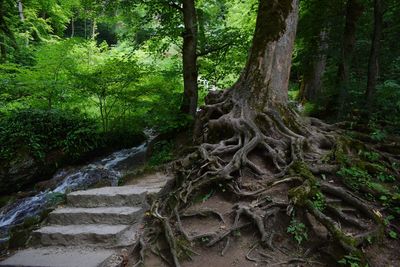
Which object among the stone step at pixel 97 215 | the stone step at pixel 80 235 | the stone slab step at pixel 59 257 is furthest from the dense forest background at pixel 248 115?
the stone slab step at pixel 59 257

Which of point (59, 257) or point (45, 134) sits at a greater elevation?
point (45, 134)

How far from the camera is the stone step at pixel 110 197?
18.0ft

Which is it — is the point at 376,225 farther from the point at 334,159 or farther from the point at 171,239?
the point at 171,239

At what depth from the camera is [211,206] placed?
16.3 ft

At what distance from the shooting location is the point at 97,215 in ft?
17.2

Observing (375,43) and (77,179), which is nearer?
(375,43)

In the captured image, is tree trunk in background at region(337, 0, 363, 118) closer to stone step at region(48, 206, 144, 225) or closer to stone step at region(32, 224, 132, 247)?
stone step at region(48, 206, 144, 225)

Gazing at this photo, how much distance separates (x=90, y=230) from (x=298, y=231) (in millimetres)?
2982

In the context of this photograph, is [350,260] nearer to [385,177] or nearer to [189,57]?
[385,177]

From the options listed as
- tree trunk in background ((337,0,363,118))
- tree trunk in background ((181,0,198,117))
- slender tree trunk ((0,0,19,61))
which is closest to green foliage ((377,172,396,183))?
tree trunk in background ((337,0,363,118))

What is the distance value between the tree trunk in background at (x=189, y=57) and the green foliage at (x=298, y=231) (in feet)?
21.3

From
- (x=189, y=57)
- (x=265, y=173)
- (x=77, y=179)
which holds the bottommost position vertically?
(x=77, y=179)

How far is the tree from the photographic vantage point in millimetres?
4379

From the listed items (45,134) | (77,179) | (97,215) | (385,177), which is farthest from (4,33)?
(385,177)
